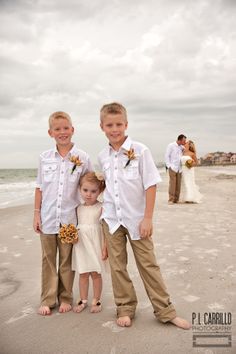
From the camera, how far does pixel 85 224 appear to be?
11.1 feet

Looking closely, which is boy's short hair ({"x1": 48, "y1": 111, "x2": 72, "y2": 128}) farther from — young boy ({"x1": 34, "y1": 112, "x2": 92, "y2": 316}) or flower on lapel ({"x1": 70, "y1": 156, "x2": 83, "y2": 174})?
flower on lapel ({"x1": 70, "y1": 156, "x2": 83, "y2": 174})

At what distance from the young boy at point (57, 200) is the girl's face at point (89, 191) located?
0.09 m

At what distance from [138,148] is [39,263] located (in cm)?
263

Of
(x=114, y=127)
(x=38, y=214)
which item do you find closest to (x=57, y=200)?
(x=38, y=214)

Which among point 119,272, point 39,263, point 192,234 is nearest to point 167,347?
point 119,272

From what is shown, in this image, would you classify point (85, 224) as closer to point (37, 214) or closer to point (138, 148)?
point (37, 214)

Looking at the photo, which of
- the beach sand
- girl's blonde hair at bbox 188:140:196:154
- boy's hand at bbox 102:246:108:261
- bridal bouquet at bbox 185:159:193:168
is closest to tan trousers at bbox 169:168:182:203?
bridal bouquet at bbox 185:159:193:168

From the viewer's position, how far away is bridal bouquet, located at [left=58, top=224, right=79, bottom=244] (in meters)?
3.22

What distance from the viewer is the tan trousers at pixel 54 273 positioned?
11.1 feet

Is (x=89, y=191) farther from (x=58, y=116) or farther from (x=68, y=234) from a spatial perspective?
(x=58, y=116)

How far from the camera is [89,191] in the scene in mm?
3340

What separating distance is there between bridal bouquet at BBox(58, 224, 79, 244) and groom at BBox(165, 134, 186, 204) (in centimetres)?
784

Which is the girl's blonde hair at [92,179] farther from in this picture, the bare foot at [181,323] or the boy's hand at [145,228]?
the bare foot at [181,323]

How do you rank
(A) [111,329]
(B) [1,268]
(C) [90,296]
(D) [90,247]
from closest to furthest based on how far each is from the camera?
(A) [111,329] < (D) [90,247] < (C) [90,296] < (B) [1,268]
